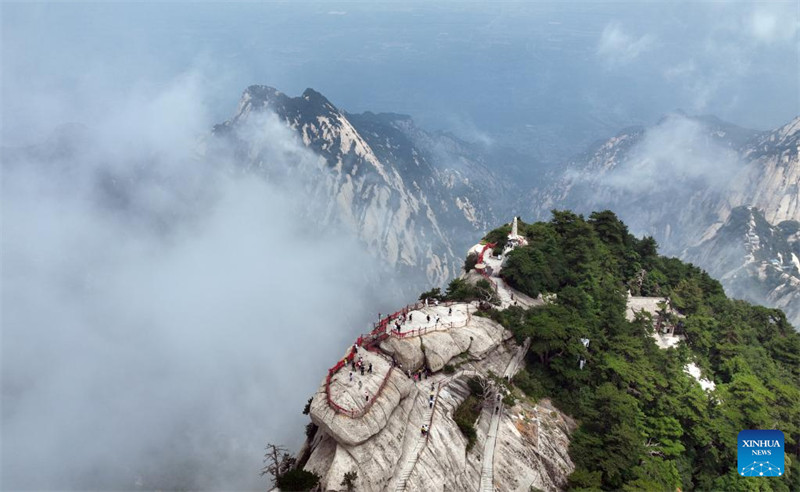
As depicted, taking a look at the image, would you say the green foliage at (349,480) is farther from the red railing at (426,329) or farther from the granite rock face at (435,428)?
the red railing at (426,329)

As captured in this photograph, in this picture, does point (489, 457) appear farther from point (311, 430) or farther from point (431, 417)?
point (311, 430)

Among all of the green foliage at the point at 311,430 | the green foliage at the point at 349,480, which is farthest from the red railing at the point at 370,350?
the green foliage at the point at 311,430

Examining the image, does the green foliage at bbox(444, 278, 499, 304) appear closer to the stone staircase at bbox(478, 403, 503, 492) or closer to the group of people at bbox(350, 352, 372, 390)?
the stone staircase at bbox(478, 403, 503, 492)

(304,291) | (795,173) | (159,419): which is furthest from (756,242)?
(159,419)

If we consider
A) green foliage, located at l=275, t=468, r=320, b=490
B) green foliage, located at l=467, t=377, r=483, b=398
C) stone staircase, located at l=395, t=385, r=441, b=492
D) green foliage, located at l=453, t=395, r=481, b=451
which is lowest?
green foliage, located at l=275, t=468, r=320, b=490

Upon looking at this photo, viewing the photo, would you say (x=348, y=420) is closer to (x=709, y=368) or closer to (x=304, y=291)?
(x=709, y=368)

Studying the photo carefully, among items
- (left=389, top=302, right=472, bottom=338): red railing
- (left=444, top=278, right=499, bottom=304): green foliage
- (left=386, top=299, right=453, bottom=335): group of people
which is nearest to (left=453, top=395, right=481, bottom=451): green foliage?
(left=389, top=302, right=472, bottom=338): red railing
